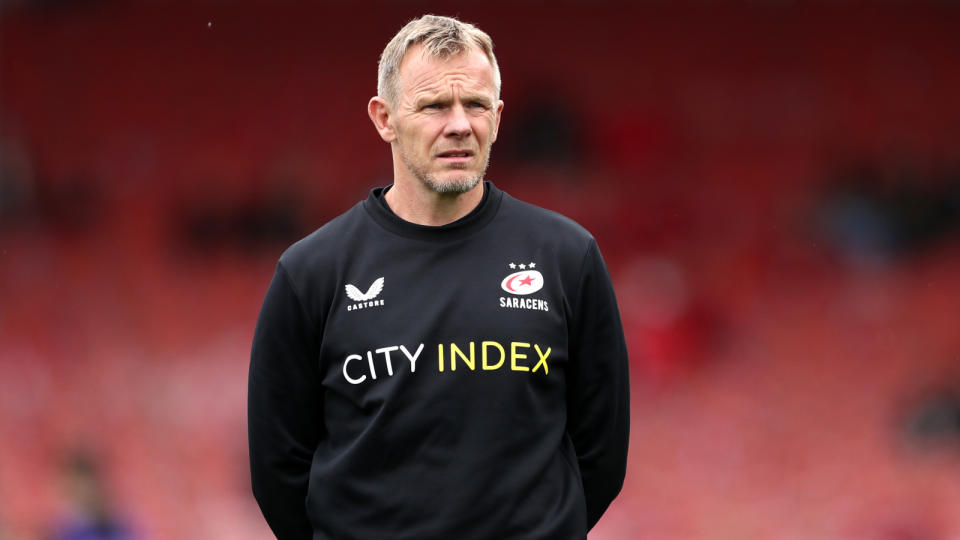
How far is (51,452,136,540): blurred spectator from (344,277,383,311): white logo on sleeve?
385 centimetres

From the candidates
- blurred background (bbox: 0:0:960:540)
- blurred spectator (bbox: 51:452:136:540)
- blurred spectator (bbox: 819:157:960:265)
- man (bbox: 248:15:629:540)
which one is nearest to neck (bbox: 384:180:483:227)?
man (bbox: 248:15:629:540)

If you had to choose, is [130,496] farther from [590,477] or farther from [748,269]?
[590,477]

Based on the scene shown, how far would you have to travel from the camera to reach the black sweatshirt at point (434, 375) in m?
2.00

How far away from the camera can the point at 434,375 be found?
6.59 feet

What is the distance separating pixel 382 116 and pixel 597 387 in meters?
0.61

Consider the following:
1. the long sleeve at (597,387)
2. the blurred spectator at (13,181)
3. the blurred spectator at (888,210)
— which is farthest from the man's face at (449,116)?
the blurred spectator at (13,181)

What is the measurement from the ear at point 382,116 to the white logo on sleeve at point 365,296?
0.83 ft

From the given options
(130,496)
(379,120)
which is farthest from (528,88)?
(379,120)

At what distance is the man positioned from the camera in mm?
1998

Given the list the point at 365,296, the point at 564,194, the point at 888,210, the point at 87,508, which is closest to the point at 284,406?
the point at 365,296

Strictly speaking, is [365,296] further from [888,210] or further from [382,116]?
[888,210]

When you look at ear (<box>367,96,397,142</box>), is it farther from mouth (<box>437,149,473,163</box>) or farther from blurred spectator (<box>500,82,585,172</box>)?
blurred spectator (<box>500,82,585,172</box>)

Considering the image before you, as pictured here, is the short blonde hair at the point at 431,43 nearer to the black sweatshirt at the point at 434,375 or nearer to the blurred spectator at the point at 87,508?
the black sweatshirt at the point at 434,375

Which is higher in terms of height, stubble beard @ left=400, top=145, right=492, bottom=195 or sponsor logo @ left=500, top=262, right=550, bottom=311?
stubble beard @ left=400, top=145, right=492, bottom=195
